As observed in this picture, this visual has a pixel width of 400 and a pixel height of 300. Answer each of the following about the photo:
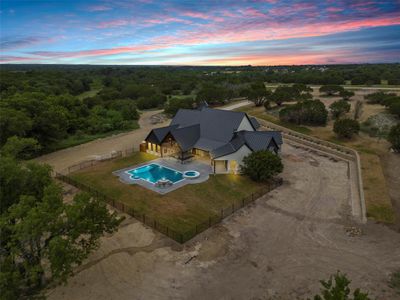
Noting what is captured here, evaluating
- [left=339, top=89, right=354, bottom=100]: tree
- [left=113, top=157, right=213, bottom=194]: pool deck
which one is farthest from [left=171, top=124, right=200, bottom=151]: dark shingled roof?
[left=339, top=89, right=354, bottom=100]: tree

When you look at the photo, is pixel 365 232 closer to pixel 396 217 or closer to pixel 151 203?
pixel 396 217

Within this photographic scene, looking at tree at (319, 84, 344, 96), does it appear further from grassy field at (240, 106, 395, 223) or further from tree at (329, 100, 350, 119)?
grassy field at (240, 106, 395, 223)

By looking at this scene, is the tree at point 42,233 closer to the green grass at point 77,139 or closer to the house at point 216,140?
the house at point 216,140

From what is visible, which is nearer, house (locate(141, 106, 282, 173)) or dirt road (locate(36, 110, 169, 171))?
house (locate(141, 106, 282, 173))

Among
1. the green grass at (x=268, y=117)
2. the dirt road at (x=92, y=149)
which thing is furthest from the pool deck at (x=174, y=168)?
the green grass at (x=268, y=117)

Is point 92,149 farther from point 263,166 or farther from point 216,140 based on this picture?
point 263,166

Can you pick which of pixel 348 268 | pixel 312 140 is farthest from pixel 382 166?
pixel 348 268
